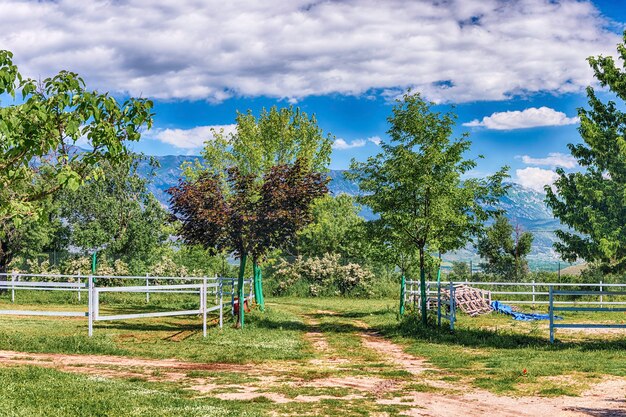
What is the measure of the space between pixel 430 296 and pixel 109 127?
22.2 m

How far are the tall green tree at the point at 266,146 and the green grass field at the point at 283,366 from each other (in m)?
12.3

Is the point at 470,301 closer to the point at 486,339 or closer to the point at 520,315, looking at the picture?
the point at 520,315

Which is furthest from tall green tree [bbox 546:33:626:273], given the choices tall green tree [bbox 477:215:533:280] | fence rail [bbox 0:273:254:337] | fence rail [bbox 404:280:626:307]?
tall green tree [bbox 477:215:533:280]

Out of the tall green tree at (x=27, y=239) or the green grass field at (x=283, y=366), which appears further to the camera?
the tall green tree at (x=27, y=239)

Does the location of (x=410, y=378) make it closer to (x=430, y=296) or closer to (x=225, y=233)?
(x=225, y=233)

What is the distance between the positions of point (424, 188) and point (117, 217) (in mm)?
26925

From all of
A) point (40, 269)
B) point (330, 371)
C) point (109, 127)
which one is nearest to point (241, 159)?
point (40, 269)

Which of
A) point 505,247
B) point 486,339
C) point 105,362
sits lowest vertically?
point 486,339

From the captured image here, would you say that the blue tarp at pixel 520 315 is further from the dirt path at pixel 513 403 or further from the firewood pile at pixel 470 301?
the dirt path at pixel 513 403

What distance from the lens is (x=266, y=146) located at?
37.2 meters

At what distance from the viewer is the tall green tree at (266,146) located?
3678 centimetres

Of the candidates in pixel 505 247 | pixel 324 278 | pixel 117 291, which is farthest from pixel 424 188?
pixel 505 247

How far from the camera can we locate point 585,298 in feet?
127

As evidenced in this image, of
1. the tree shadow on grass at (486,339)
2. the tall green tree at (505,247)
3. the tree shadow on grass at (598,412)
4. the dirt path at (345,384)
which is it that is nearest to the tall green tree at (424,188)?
the tree shadow on grass at (486,339)
